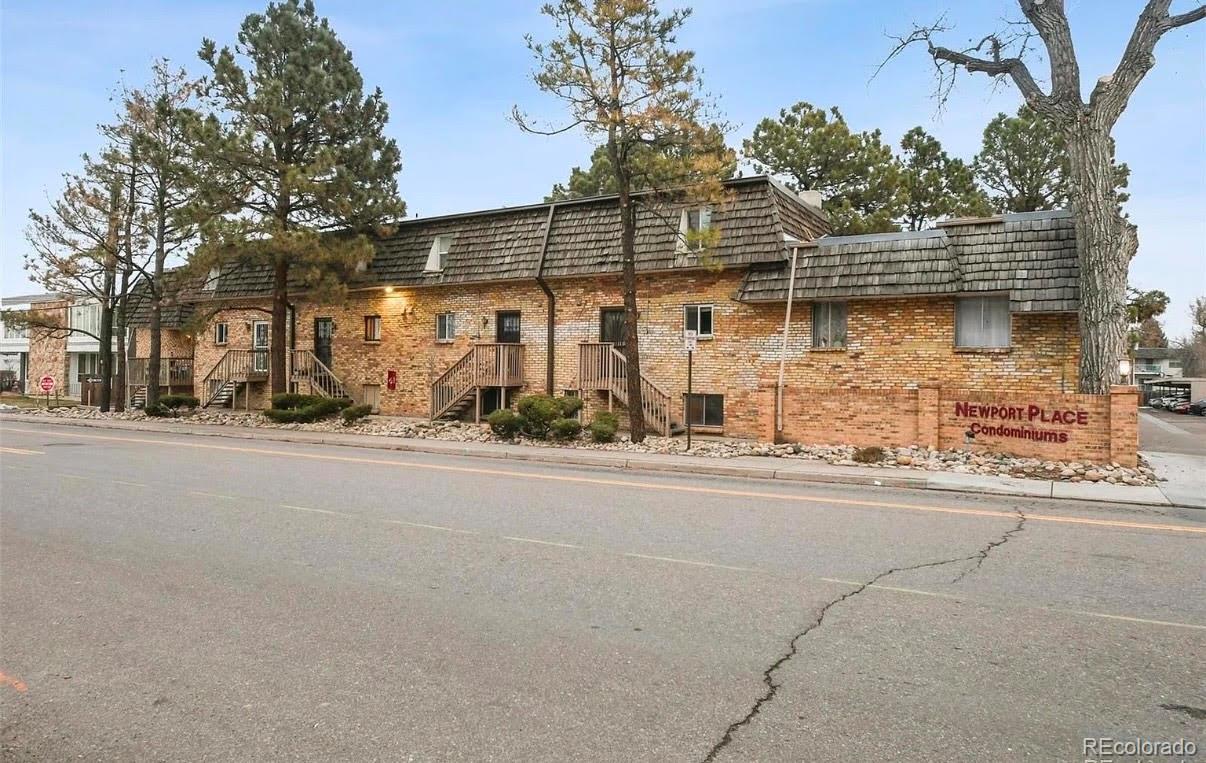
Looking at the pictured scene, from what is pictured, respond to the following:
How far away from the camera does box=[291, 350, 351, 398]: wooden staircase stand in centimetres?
2654

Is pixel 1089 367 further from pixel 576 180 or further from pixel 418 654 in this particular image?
pixel 576 180

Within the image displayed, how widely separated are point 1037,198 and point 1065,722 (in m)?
37.0

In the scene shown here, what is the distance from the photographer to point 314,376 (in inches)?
1062

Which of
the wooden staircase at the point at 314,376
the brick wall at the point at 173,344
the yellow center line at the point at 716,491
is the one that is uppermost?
the brick wall at the point at 173,344

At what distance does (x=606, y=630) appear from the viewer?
4.89 meters

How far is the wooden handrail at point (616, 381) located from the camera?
19953 mm

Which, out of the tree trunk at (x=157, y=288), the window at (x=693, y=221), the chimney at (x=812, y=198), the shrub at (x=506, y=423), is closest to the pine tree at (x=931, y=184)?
the chimney at (x=812, y=198)

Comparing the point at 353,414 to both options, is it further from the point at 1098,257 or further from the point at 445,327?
the point at 1098,257

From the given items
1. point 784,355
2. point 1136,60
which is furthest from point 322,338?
point 1136,60

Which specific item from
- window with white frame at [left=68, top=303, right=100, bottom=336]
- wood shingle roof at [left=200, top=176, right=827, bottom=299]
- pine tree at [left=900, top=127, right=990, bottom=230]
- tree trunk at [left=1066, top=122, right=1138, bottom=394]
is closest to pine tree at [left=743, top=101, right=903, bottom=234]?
pine tree at [left=900, top=127, right=990, bottom=230]

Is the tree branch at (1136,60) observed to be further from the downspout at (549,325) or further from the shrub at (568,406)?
the downspout at (549,325)

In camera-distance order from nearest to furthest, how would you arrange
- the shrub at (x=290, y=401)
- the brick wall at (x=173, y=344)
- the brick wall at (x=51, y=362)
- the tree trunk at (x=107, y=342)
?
1. the shrub at (x=290, y=401)
2. the tree trunk at (x=107, y=342)
3. the brick wall at (x=173, y=344)
4. the brick wall at (x=51, y=362)

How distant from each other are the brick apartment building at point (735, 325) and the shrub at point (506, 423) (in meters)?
2.94

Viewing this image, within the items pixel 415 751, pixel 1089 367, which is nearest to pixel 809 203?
pixel 1089 367
